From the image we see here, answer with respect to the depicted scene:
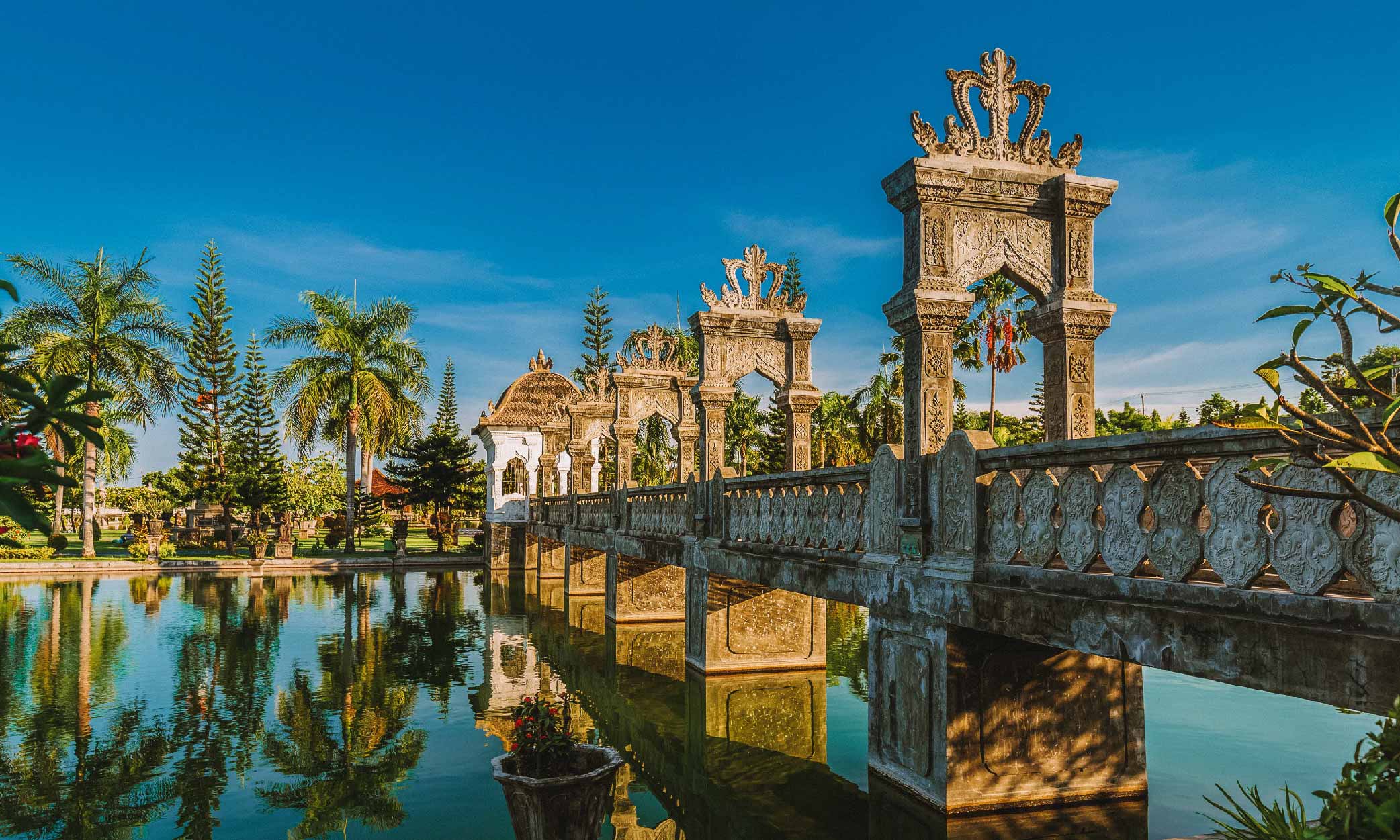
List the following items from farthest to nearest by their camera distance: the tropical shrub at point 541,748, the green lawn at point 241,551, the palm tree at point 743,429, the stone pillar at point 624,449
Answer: the palm tree at point 743,429
the green lawn at point 241,551
the stone pillar at point 624,449
the tropical shrub at point 541,748

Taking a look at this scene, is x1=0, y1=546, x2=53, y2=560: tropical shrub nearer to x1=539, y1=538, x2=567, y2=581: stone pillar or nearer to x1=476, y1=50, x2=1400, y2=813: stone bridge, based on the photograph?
x1=539, y1=538, x2=567, y2=581: stone pillar

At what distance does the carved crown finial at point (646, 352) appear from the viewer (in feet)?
75.2

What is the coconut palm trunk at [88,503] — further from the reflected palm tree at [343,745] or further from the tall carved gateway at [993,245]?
the tall carved gateway at [993,245]

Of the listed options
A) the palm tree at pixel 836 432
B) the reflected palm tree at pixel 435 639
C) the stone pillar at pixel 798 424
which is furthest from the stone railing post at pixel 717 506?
the palm tree at pixel 836 432

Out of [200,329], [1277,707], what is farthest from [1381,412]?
[200,329]

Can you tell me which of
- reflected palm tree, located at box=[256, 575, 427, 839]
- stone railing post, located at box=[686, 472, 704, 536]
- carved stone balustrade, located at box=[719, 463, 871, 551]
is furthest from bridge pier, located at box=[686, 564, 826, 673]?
reflected palm tree, located at box=[256, 575, 427, 839]

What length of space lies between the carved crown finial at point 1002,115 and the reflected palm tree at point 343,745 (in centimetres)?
864

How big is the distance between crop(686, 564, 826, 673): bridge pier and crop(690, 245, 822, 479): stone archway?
2193 mm

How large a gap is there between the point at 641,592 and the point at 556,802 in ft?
48.4

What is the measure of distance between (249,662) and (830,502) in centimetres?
1211

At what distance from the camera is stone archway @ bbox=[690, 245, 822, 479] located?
16.0 metres

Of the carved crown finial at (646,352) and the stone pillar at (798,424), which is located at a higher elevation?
the carved crown finial at (646,352)

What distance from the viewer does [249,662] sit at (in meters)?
16.7

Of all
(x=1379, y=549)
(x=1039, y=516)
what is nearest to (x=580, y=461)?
(x=1039, y=516)
